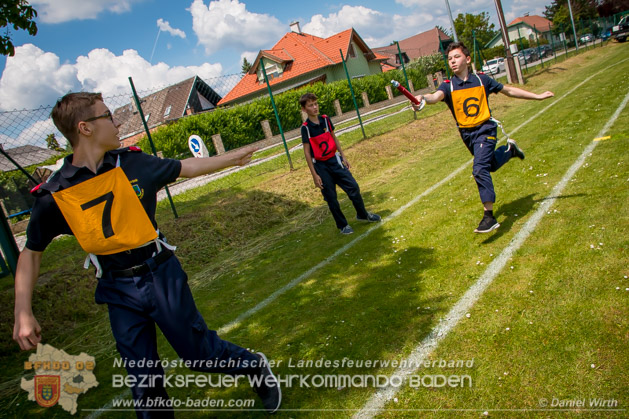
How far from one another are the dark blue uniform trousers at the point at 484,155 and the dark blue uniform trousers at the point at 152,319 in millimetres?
3821

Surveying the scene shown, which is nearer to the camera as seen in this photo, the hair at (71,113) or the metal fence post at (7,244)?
the hair at (71,113)

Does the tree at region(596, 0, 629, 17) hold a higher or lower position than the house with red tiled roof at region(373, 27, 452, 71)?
lower

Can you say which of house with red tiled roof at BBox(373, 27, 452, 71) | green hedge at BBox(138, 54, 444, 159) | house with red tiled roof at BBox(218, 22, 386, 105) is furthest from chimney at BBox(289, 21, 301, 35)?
house with red tiled roof at BBox(373, 27, 452, 71)

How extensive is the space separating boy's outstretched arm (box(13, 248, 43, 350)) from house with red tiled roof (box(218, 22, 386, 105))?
127ft

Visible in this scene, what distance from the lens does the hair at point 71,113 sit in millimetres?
2516

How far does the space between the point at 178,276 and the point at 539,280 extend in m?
3.02

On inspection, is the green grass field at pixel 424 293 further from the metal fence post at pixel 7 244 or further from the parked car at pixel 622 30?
the parked car at pixel 622 30

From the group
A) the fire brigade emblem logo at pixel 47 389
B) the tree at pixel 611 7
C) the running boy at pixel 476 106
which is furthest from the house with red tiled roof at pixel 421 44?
the fire brigade emblem logo at pixel 47 389

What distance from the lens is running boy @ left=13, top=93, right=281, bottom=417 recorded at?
2.41m

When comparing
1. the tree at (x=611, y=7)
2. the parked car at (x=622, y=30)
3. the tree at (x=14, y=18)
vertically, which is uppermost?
the tree at (x=611, y=7)

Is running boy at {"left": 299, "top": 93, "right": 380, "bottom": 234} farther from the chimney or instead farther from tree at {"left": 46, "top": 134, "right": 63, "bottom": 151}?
the chimney

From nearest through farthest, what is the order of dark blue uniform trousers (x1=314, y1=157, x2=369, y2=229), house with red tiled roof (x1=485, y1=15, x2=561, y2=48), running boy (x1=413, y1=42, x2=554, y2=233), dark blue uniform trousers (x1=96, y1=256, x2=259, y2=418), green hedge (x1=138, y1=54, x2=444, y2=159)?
dark blue uniform trousers (x1=96, y1=256, x2=259, y2=418) → running boy (x1=413, y1=42, x2=554, y2=233) → dark blue uniform trousers (x1=314, y1=157, x2=369, y2=229) → green hedge (x1=138, y1=54, x2=444, y2=159) → house with red tiled roof (x1=485, y1=15, x2=561, y2=48)

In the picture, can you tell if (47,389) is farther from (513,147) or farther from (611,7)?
(611,7)

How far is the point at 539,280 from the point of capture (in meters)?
3.68
